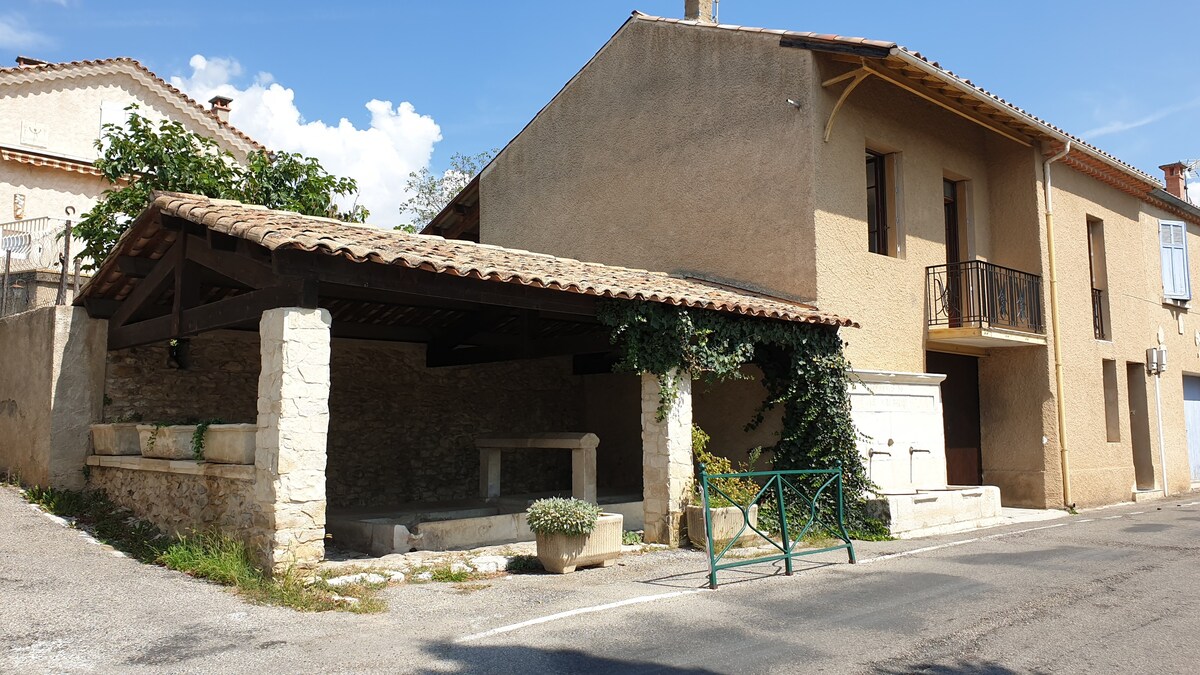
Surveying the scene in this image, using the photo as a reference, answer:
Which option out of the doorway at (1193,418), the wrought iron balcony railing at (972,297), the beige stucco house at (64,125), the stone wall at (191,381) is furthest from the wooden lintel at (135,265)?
the doorway at (1193,418)

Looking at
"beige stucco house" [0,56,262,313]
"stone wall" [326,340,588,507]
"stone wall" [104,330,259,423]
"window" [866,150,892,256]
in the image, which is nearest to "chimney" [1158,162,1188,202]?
"window" [866,150,892,256]

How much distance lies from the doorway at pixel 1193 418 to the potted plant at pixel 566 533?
1532cm

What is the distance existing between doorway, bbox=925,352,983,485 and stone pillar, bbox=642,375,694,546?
590cm

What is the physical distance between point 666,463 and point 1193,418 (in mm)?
14693

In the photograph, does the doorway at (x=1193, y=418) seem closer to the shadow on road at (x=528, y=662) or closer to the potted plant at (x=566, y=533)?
the potted plant at (x=566, y=533)

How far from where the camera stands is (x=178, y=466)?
8438 millimetres

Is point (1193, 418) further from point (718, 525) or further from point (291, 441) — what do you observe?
point (291, 441)

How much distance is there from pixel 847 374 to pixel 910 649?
5.72m

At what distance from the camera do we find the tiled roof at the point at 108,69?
20.7 meters

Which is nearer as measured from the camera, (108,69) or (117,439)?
(117,439)

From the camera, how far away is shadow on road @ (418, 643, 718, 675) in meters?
4.94

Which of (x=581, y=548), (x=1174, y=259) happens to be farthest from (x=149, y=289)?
(x=1174, y=259)

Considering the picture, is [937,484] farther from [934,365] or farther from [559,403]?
[559,403]

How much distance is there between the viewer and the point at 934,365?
14.1 metres
